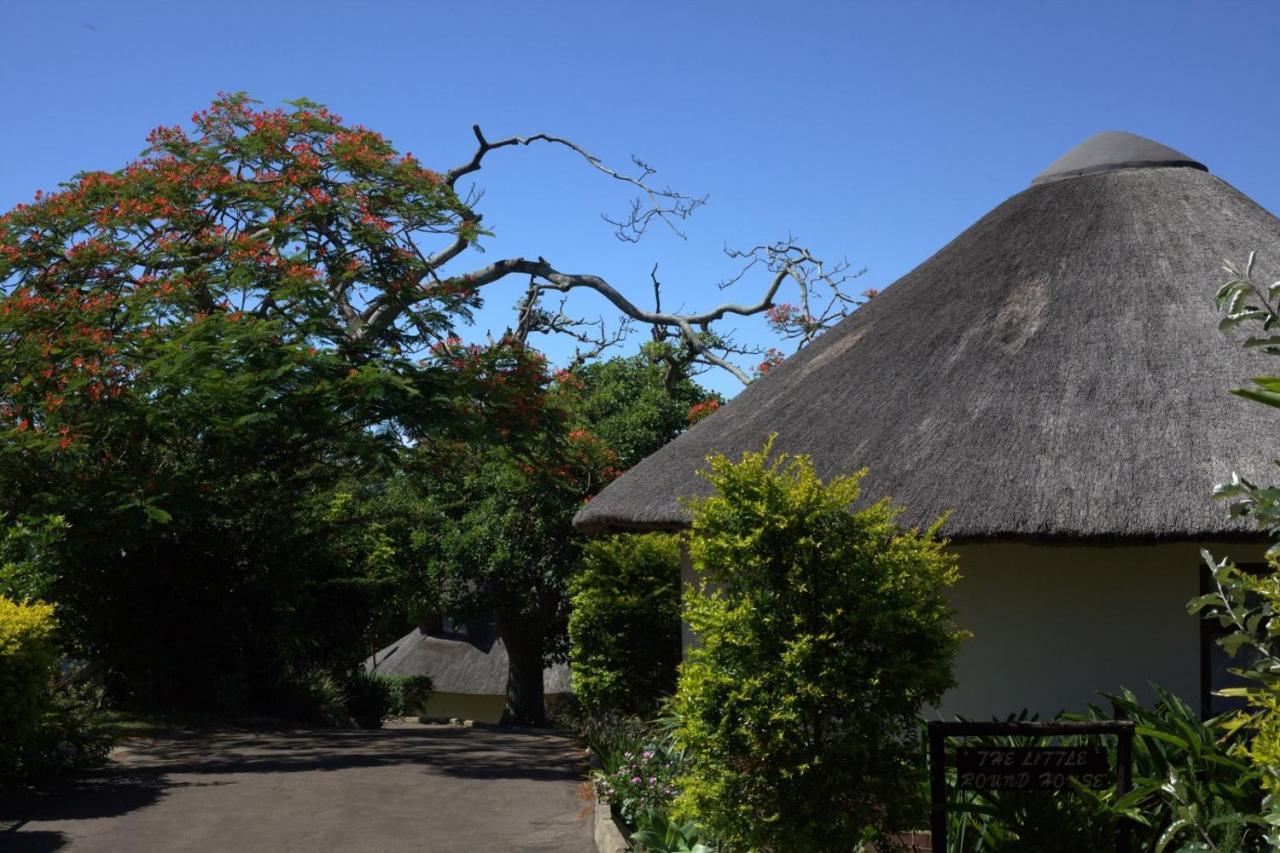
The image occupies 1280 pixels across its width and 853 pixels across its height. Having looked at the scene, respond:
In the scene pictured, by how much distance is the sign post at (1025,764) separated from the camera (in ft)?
22.1

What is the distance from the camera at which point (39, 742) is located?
1176 centimetres

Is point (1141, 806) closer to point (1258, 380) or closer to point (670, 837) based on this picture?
point (670, 837)

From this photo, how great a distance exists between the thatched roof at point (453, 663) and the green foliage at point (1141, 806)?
31.9 m

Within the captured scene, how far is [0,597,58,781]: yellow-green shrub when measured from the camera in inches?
408

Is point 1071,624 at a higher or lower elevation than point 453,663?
higher

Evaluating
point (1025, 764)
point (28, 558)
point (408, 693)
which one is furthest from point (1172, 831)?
point (408, 693)

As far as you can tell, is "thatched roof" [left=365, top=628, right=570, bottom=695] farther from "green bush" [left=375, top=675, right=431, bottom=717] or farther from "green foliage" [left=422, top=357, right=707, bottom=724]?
"green foliage" [left=422, top=357, right=707, bottom=724]

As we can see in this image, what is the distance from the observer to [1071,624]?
1019 centimetres

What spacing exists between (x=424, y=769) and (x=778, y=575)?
7.46 meters

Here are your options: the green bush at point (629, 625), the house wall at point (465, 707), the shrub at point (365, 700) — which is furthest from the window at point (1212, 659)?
the house wall at point (465, 707)

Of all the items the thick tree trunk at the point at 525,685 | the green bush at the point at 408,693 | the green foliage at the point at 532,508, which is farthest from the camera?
the green bush at the point at 408,693

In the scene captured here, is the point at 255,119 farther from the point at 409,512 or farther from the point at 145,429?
the point at 409,512

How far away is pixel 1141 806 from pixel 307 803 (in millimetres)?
7070

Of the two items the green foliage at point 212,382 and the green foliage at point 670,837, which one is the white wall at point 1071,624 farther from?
the green foliage at point 212,382
